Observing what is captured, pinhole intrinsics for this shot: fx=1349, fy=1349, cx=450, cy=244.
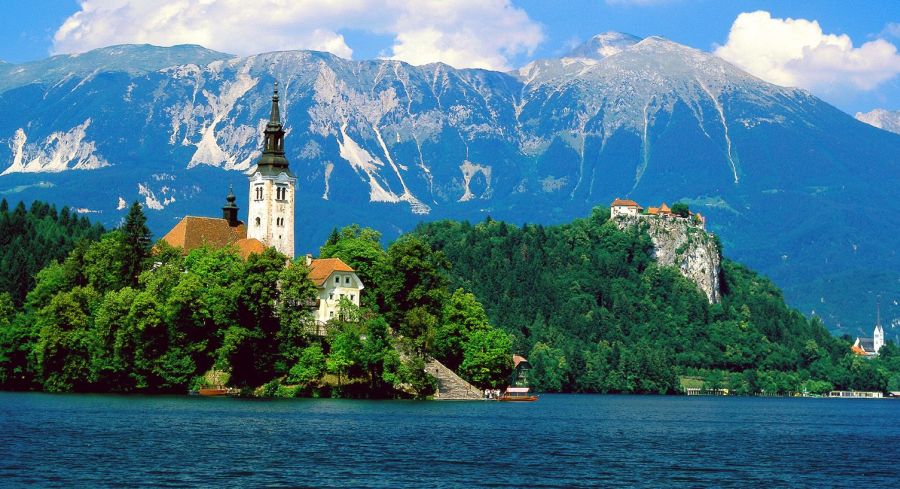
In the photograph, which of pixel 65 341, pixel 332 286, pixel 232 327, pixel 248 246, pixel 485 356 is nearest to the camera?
pixel 232 327

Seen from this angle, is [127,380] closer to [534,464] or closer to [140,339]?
[140,339]

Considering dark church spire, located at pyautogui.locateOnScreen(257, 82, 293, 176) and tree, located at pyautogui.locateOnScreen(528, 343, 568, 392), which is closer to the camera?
dark church spire, located at pyautogui.locateOnScreen(257, 82, 293, 176)

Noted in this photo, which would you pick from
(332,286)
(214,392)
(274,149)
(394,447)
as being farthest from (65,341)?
(394,447)

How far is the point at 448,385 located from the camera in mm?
120812

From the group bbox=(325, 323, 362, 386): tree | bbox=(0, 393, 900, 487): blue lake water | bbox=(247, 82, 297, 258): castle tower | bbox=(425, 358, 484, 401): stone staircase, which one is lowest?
bbox=(0, 393, 900, 487): blue lake water

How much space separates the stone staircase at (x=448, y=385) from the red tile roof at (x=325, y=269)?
1209 centimetres

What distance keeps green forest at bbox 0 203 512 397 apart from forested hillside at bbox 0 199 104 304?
15.9 meters

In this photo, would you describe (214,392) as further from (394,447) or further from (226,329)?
(394,447)

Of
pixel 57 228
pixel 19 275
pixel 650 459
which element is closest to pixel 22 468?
pixel 650 459

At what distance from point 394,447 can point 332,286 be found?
2046 inches

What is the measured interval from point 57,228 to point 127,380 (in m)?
63.6

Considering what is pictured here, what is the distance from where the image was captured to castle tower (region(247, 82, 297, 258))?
143 m

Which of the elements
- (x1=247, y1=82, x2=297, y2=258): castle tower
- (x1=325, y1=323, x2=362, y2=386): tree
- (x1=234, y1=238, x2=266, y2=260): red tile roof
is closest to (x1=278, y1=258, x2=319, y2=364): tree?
(x1=325, y1=323, x2=362, y2=386): tree

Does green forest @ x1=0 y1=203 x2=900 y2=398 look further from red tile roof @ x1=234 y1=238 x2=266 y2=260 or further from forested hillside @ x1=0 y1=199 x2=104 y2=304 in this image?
forested hillside @ x1=0 y1=199 x2=104 y2=304
